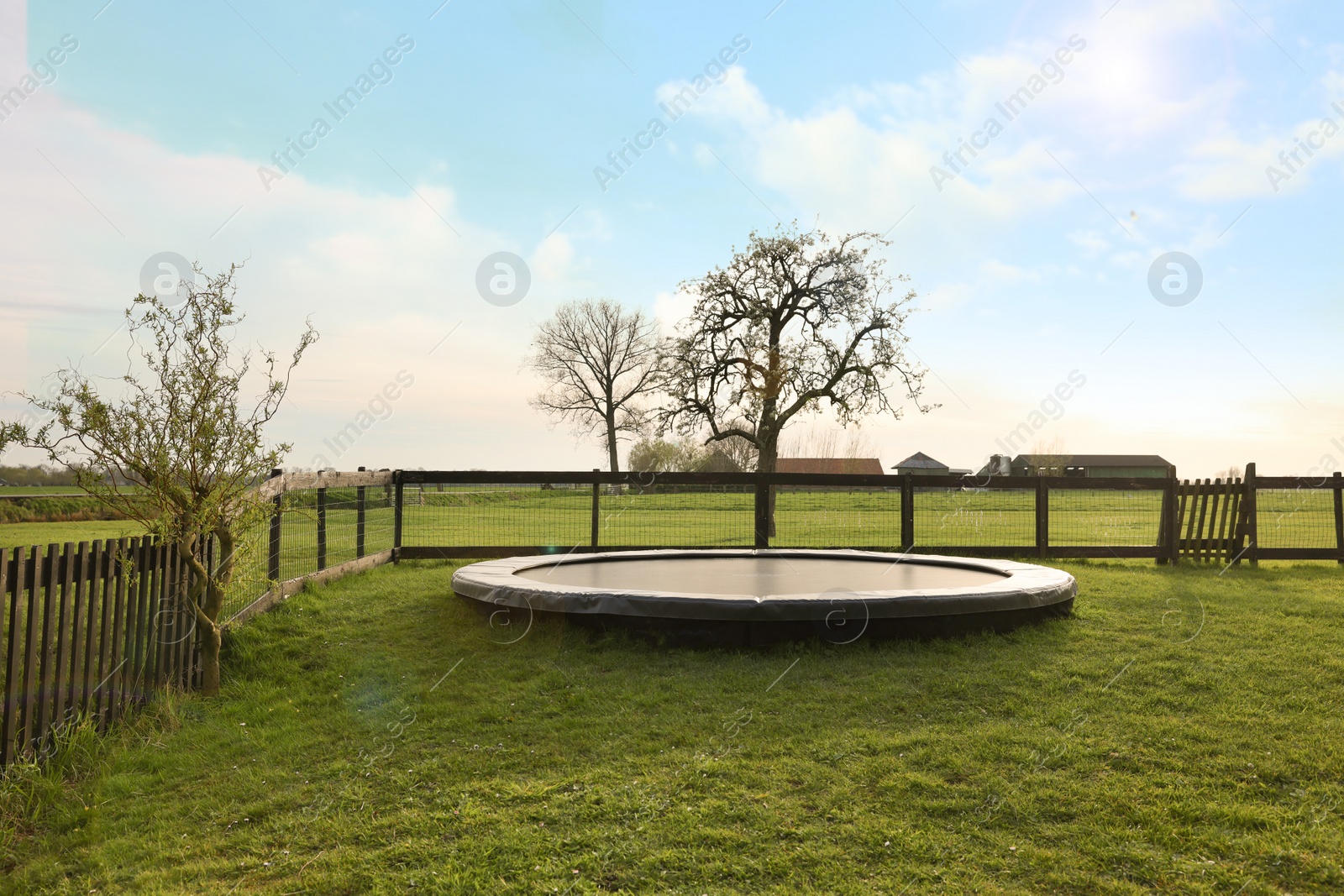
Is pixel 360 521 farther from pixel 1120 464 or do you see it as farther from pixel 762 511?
pixel 1120 464

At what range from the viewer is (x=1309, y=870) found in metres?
2.69

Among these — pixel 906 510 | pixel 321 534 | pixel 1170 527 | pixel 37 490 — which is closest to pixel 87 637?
pixel 321 534

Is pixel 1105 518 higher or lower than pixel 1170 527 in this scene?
lower

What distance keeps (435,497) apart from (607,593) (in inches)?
257

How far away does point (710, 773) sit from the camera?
3389 mm

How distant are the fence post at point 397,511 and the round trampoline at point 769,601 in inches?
114

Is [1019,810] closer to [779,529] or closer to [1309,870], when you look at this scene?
[1309,870]

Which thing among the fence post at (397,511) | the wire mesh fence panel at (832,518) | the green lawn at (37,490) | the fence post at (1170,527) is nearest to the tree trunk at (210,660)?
the fence post at (397,511)

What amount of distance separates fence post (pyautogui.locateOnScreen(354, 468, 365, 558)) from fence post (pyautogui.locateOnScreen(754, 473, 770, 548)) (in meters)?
4.35

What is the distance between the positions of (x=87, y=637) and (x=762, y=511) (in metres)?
7.03

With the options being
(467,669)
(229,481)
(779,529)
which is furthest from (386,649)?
(779,529)

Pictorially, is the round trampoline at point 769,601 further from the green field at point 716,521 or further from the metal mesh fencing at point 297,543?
the green field at point 716,521

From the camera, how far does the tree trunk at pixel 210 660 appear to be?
473 cm

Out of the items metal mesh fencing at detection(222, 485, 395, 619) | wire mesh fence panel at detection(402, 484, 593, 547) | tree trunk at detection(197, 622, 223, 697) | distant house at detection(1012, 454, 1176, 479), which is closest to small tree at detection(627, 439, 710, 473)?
wire mesh fence panel at detection(402, 484, 593, 547)
